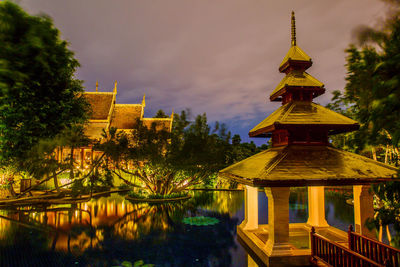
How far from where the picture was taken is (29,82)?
558 cm

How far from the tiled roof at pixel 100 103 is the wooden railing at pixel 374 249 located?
26511 millimetres

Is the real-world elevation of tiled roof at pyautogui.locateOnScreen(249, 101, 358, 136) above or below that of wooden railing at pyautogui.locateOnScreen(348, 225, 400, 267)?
above

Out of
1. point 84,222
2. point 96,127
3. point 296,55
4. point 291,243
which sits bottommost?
point 84,222

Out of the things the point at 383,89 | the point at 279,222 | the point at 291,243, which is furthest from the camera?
the point at 291,243

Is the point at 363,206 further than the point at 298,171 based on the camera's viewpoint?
Yes

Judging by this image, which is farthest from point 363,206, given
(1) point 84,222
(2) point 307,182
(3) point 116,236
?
(1) point 84,222

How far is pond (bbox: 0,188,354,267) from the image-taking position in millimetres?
8828

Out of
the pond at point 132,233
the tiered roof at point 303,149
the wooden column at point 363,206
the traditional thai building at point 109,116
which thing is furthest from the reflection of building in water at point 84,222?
the traditional thai building at point 109,116

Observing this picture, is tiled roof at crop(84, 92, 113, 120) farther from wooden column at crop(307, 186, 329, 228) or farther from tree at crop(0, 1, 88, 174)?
wooden column at crop(307, 186, 329, 228)

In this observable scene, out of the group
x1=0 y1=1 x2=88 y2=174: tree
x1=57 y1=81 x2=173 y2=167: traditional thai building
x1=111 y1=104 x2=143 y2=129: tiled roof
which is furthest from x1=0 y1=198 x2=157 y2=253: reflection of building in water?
x1=111 y1=104 x2=143 y2=129: tiled roof

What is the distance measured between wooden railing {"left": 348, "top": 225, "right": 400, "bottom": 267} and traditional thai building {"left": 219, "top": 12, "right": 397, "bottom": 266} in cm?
142

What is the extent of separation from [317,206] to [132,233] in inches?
363

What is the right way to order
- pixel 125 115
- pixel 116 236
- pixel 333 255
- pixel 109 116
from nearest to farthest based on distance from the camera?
pixel 333 255, pixel 116 236, pixel 109 116, pixel 125 115

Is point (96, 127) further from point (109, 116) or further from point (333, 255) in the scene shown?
point (333, 255)
